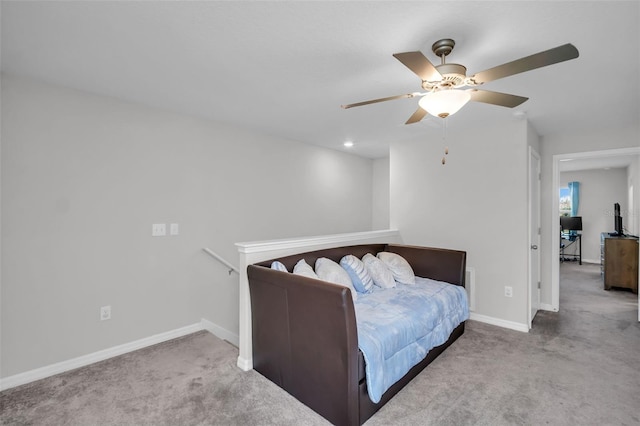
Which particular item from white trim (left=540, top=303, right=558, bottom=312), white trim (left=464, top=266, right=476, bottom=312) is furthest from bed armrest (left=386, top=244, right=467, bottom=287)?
white trim (left=540, top=303, right=558, bottom=312)

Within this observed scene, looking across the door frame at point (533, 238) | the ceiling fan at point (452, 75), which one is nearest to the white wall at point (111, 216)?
the ceiling fan at point (452, 75)

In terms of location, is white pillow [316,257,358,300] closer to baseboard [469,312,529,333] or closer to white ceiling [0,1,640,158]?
white ceiling [0,1,640,158]

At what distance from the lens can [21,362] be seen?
2273 millimetres

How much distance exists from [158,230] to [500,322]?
374cm

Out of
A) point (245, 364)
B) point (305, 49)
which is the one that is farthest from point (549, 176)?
point (245, 364)

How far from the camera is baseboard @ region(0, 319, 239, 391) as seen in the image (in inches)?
88.9

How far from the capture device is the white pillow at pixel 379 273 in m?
2.97

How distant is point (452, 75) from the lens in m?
1.64

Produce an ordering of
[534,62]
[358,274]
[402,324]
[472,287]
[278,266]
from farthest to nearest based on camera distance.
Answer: [472,287] < [358,274] < [278,266] < [402,324] < [534,62]

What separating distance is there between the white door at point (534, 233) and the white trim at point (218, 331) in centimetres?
326

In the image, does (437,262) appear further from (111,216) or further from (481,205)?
(111,216)

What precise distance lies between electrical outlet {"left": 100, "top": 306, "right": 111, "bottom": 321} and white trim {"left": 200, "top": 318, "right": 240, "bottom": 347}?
876 millimetres

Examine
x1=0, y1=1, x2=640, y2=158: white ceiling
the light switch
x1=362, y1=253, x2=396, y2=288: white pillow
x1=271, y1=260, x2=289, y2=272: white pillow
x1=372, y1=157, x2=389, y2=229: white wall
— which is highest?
x1=0, y1=1, x2=640, y2=158: white ceiling

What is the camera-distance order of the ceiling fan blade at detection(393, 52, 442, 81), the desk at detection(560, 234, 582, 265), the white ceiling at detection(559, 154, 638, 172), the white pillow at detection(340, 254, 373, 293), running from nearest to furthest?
the ceiling fan blade at detection(393, 52, 442, 81), the white pillow at detection(340, 254, 373, 293), the white ceiling at detection(559, 154, 638, 172), the desk at detection(560, 234, 582, 265)
